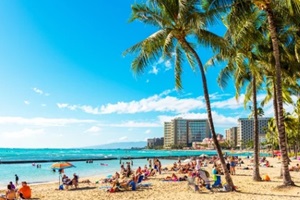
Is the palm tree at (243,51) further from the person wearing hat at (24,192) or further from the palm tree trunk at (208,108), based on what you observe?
the person wearing hat at (24,192)

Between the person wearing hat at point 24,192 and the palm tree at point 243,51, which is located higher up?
the palm tree at point 243,51

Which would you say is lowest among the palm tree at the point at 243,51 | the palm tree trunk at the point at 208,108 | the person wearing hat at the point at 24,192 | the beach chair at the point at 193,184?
the person wearing hat at the point at 24,192

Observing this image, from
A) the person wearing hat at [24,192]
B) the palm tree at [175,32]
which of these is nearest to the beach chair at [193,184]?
the palm tree at [175,32]

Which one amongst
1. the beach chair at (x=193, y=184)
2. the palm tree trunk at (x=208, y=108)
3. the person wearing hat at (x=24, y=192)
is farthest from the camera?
the person wearing hat at (x=24, y=192)

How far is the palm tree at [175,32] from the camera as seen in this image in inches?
551

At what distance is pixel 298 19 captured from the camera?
14414 millimetres

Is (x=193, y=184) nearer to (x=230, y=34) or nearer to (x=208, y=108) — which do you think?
(x=208, y=108)

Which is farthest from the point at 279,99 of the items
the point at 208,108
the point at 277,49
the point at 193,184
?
the point at 193,184

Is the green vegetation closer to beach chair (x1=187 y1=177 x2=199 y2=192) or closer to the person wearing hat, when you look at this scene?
beach chair (x1=187 y1=177 x2=199 y2=192)

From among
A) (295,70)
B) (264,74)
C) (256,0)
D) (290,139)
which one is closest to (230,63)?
(264,74)

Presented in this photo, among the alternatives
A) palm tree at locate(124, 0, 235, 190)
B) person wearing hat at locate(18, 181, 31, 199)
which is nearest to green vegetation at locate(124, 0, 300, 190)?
palm tree at locate(124, 0, 235, 190)

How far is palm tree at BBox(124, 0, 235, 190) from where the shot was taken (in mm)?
14000

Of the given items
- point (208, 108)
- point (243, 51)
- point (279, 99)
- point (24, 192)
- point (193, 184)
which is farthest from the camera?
point (243, 51)

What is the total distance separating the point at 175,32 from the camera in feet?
46.8
